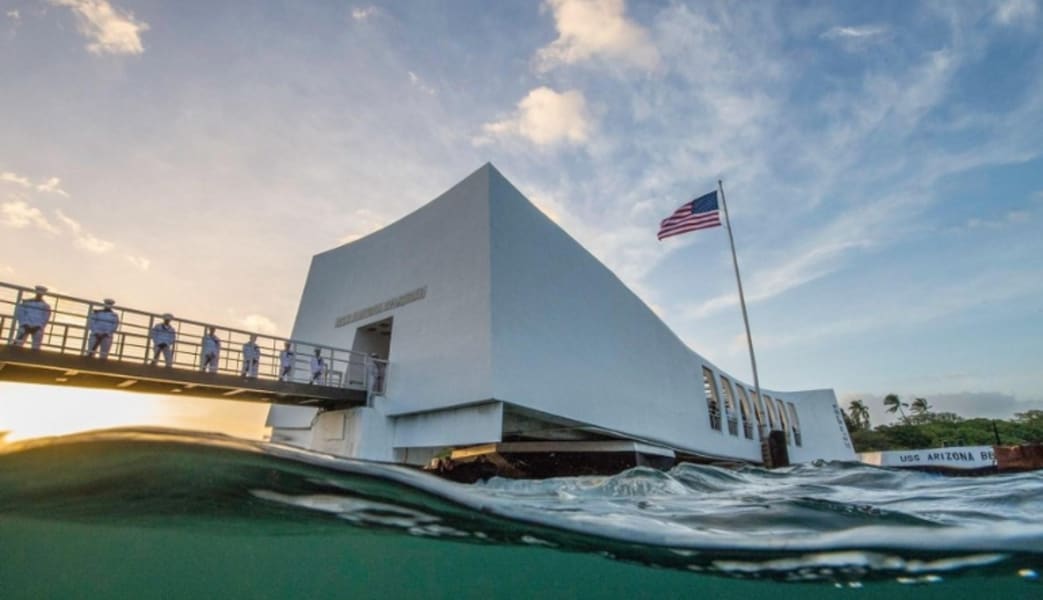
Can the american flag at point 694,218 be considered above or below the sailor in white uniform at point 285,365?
above

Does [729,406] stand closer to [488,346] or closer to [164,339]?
[488,346]

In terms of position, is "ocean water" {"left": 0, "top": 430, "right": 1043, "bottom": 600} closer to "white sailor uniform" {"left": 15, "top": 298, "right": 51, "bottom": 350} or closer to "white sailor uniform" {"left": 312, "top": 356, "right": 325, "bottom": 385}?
"white sailor uniform" {"left": 15, "top": 298, "right": 51, "bottom": 350}

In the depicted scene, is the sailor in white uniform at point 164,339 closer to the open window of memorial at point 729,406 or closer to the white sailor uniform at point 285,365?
the white sailor uniform at point 285,365

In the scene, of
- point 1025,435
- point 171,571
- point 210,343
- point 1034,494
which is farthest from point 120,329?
point 1025,435

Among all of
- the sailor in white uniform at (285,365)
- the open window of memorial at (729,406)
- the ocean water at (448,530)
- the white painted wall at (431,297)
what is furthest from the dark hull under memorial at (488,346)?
the ocean water at (448,530)

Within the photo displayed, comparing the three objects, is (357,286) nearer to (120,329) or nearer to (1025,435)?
(120,329)

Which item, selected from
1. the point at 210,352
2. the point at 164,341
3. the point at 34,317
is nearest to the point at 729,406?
the point at 210,352

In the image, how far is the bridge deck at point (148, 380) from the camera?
1269 cm

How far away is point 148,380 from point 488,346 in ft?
29.2

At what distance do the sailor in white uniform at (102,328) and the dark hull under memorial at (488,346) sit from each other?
6556 mm

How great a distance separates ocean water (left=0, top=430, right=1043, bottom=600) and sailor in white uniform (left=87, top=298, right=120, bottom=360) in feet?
25.8

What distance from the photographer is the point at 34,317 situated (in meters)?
12.4

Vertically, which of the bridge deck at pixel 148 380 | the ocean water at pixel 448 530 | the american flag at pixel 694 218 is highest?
the american flag at pixel 694 218

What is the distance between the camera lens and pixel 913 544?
16.0 feet
